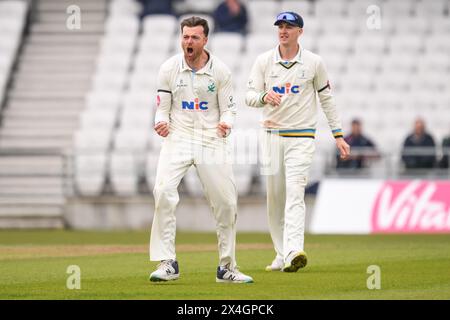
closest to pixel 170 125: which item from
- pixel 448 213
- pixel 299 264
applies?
pixel 299 264

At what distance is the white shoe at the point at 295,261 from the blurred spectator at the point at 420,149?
399 inches

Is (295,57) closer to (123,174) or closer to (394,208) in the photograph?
(394,208)

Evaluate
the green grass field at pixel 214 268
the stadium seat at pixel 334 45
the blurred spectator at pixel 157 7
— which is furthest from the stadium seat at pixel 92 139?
the stadium seat at pixel 334 45

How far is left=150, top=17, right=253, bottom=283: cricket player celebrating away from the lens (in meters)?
12.3

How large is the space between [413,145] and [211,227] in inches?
159

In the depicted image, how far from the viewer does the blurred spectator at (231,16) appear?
28.2 metres

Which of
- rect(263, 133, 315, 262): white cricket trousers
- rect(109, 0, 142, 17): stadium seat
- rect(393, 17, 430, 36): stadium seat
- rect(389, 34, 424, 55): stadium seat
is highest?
rect(109, 0, 142, 17): stadium seat

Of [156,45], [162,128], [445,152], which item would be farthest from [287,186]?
[156,45]

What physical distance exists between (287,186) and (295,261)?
0.92 m

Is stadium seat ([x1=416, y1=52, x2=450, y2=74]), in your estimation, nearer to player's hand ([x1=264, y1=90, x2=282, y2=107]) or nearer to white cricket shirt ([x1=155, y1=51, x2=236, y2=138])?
player's hand ([x1=264, y1=90, x2=282, y2=107])

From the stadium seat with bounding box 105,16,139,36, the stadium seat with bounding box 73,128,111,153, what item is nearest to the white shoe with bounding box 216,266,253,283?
the stadium seat with bounding box 73,128,111,153

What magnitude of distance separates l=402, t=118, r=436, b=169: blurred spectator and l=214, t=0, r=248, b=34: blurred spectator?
6.13m

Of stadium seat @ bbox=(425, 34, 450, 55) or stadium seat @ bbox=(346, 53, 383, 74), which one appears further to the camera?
stadium seat @ bbox=(425, 34, 450, 55)

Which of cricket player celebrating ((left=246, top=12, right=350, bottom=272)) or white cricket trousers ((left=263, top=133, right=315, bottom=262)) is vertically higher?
cricket player celebrating ((left=246, top=12, right=350, bottom=272))
